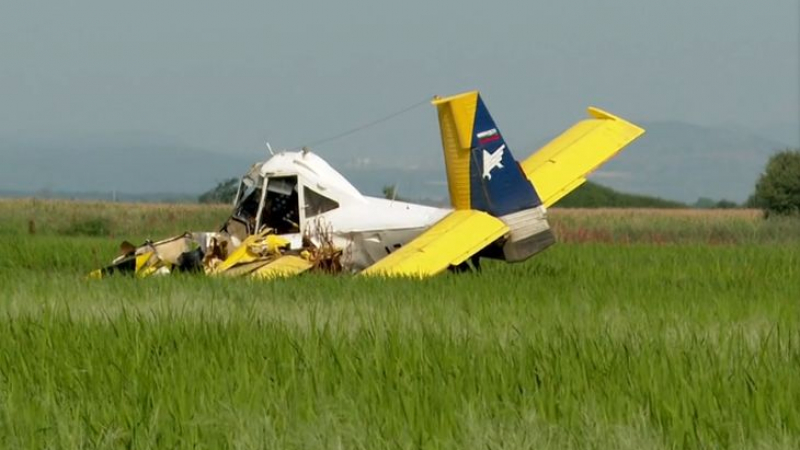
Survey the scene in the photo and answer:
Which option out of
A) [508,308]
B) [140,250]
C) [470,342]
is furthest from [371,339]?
[140,250]

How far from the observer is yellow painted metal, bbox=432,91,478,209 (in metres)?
14.8

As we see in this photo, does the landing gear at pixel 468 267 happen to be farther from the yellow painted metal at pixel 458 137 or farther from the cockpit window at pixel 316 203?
the cockpit window at pixel 316 203

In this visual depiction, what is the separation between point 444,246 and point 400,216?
1645 millimetres

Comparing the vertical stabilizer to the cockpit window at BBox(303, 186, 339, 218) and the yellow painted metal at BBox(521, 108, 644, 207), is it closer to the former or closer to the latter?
the yellow painted metal at BBox(521, 108, 644, 207)

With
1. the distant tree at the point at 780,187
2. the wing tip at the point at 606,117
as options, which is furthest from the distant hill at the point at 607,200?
the wing tip at the point at 606,117

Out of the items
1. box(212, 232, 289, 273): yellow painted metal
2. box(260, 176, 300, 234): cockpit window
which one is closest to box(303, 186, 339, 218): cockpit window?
box(260, 176, 300, 234): cockpit window

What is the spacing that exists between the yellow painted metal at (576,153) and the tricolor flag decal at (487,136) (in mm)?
1145

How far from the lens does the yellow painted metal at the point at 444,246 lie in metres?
13.8

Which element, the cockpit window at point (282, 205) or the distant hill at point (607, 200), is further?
the distant hill at point (607, 200)

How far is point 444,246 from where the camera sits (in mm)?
14078

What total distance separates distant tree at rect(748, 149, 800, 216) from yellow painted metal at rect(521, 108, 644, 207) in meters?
23.6

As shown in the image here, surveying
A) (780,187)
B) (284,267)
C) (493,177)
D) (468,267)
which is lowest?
(780,187)

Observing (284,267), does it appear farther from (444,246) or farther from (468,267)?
(468,267)

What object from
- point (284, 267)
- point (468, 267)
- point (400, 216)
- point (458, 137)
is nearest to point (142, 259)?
point (284, 267)
